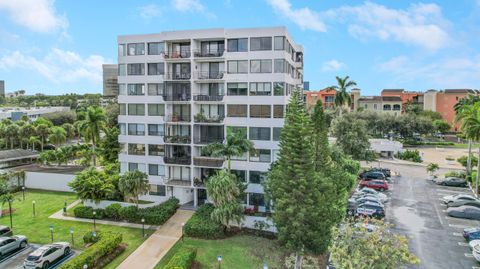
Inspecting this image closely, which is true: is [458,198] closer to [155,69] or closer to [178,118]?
[178,118]

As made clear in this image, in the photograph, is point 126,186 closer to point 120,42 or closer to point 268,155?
point 268,155

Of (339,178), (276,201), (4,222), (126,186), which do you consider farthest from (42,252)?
(339,178)

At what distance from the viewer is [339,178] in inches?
1238

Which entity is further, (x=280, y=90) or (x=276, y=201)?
(x=280, y=90)

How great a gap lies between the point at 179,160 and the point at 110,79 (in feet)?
503

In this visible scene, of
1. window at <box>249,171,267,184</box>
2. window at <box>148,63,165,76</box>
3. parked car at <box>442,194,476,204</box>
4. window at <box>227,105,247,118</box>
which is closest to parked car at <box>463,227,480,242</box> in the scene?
parked car at <box>442,194,476,204</box>

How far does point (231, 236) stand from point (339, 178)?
1136 cm

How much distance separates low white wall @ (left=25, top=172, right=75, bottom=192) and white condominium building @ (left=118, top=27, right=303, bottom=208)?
8.98 meters

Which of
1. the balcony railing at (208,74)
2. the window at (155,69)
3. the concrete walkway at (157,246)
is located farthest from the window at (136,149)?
the balcony railing at (208,74)

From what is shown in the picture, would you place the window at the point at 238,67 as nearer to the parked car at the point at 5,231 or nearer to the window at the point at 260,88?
the window at the point at 260,88

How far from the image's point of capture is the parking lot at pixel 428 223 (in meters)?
24.9

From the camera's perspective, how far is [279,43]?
1253 inches

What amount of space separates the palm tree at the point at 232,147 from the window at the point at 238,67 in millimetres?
6274

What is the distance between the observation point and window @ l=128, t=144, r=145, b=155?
37.1 m
